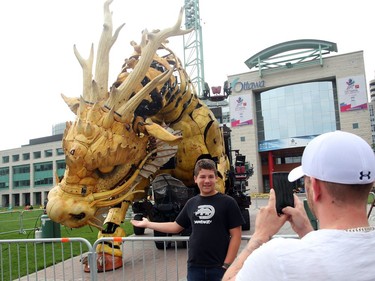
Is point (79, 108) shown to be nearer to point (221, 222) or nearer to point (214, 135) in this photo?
point (214, 135)

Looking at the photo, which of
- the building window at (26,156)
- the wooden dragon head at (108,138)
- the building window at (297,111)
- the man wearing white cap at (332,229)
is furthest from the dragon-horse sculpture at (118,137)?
the building window at (26,156)

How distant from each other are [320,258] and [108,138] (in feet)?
15.6

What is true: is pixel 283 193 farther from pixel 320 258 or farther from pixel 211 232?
pixel 211 232

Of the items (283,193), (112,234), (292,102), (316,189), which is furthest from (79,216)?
(292,102)

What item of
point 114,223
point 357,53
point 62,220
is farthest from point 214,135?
point 357,53

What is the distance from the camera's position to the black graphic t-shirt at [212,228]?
10.2 feet

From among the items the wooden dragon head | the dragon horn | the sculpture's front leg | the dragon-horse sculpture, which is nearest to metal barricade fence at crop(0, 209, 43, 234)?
the sculpture's front leg

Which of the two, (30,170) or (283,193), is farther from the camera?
(30,170)

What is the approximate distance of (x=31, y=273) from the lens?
6.43 m

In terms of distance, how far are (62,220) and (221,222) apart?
296cm

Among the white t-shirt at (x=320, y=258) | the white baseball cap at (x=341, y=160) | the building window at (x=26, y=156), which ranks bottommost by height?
the white t-shirt at (x=320, y=258)

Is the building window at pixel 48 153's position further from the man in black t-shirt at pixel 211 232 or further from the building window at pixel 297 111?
the man in black t-shirt at pixel 211 232

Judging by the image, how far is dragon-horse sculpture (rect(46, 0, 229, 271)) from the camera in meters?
5.38

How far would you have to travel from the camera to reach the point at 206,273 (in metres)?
3.07
